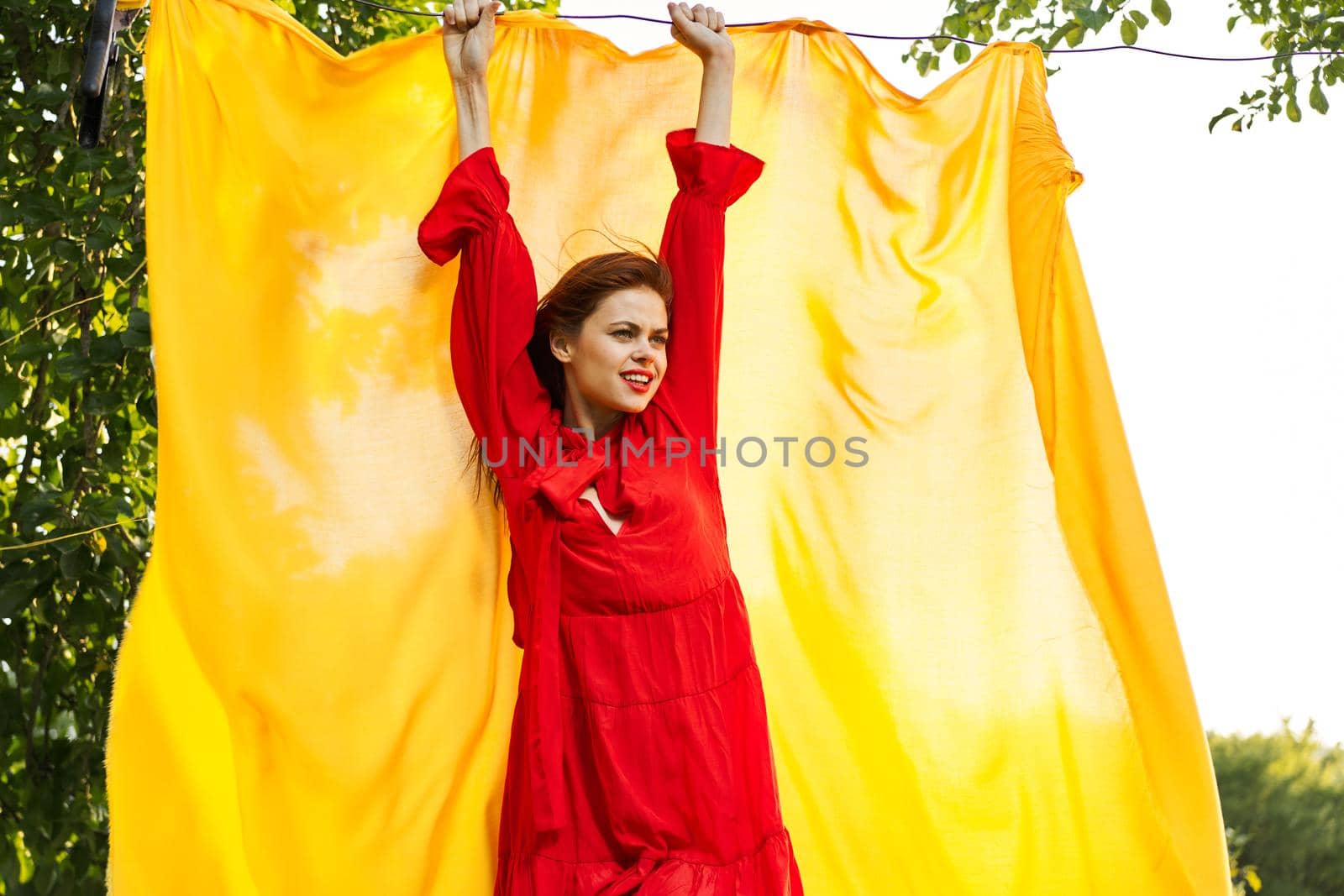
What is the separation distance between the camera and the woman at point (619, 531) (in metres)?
2.04

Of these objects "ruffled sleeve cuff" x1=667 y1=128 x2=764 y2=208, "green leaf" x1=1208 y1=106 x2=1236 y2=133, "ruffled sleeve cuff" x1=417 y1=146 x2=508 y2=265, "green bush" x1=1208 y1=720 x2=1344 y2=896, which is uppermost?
"green leaf" x1=1208 y1=106 x2=1236 y2=133

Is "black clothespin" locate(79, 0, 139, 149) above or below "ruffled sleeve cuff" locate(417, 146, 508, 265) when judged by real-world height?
above

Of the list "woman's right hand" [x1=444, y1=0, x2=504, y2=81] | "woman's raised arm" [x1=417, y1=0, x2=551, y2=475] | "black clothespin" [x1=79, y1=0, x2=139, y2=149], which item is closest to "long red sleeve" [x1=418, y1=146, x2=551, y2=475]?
"woman's raised arm" [x1=417, y1=0, x2=551, y2=475]

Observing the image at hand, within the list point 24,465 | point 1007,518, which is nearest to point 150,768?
point 24,465

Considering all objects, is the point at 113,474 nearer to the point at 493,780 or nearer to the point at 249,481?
the point at 249,481

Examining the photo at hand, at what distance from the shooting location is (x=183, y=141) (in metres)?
2.27

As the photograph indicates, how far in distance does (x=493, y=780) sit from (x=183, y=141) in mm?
1236

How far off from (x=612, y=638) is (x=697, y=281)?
64 cm

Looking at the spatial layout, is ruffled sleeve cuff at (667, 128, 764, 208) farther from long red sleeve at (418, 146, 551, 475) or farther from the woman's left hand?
long red sleeve at (418, 146, 551, 475)

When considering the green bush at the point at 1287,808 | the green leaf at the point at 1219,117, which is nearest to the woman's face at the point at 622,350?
the green leaf at the point at 1219,117

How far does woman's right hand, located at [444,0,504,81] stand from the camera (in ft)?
→ 7.59

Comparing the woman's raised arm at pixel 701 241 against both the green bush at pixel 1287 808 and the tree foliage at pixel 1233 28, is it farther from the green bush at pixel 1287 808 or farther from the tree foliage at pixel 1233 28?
the green bush at pixel 1287 808

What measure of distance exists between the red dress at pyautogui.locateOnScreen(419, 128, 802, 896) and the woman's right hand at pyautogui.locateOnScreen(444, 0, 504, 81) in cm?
19

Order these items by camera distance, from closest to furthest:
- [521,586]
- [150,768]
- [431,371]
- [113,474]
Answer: [150,768], [521,586], [431,371], [113,474]
